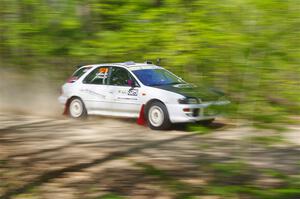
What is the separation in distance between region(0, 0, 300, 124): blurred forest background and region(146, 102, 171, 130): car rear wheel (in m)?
5.16

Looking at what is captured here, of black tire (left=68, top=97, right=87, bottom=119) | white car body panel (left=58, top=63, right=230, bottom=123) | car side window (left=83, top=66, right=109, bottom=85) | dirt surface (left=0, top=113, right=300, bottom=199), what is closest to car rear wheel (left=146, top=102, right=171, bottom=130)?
Answer: white car body panel (left=58, top=63, right=230, bottom=123)

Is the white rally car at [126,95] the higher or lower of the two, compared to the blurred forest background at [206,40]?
lower

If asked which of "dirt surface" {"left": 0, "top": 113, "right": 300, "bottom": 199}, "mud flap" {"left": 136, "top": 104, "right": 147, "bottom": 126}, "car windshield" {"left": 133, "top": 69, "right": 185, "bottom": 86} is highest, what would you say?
"car windshield" {"left": 133, "top": 69, "right": 185, "bottom": 86}

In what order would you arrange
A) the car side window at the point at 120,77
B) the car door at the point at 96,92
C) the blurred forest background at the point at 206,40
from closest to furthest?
1. the blurred forest background at the point at 206,40
2. the car side window at the point at 120,77
3. the car door at the point at 96,92

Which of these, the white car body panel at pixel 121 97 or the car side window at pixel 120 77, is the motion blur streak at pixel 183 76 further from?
the car side window at pixel 120 77

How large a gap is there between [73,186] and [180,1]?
276 cm

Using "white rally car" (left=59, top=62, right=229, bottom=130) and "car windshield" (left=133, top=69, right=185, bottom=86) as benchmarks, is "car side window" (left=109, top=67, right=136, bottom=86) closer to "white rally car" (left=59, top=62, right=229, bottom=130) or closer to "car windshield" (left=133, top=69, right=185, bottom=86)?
"white rally car" (left=59, top=62, right=229, bottom=130)

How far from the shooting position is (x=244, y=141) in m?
5.36

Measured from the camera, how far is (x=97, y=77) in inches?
512

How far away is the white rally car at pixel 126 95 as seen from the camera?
11391 mm

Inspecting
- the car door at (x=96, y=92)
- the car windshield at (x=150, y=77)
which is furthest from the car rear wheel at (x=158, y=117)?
the car door at (x=96, y=92)

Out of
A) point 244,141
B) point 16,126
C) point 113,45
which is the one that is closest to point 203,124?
point 244,141

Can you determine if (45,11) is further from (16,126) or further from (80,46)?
(16,126)

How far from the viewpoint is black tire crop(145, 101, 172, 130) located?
37.7 feet
